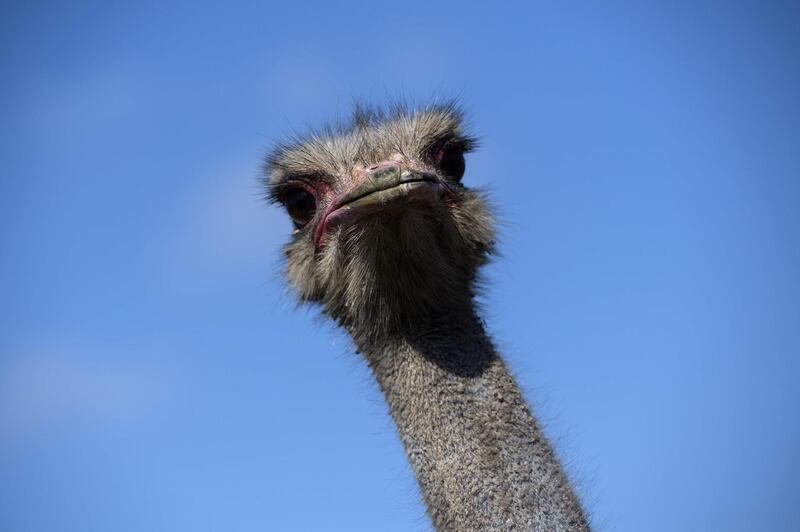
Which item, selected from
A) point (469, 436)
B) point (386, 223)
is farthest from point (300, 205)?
point (469, 436)

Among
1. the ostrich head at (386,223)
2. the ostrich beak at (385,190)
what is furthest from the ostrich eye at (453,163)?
the ostrich beak at (385,190)

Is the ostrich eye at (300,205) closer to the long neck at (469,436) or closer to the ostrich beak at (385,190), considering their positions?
the ostrich beak at (385,190)

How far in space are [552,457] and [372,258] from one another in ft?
3.60

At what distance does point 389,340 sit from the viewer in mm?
4180

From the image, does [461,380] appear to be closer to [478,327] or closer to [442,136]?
[478,327]

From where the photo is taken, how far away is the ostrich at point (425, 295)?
3.53 m

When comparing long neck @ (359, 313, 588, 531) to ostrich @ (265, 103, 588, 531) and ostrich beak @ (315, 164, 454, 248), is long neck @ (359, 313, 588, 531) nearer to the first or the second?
ostrich @ (265, 103, 588, 531)

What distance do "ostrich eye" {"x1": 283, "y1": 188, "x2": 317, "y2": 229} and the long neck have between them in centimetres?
69

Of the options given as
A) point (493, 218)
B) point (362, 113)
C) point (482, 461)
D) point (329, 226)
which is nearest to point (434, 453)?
point (482, 461)

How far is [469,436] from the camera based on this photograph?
365cm

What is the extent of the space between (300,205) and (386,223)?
2.14ft

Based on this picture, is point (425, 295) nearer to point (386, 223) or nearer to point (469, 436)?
point (386, 223)

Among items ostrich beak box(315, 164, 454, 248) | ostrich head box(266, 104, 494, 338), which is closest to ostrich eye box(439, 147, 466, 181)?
ostrich head box(266, 104, 494, 338)

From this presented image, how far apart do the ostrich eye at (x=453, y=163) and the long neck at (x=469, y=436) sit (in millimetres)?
709
